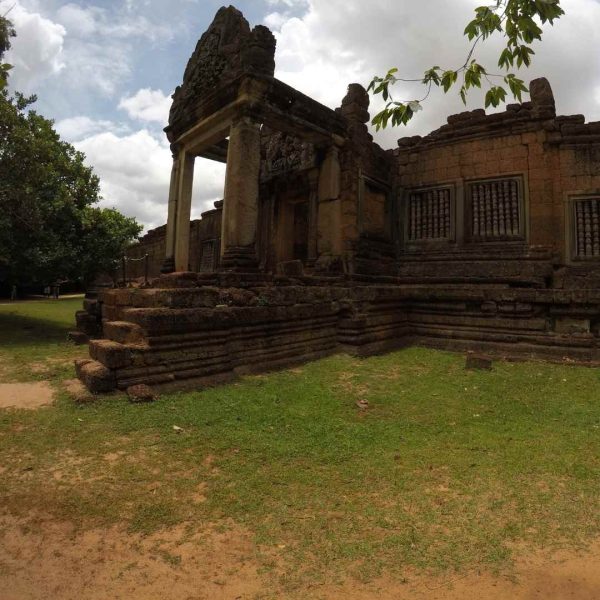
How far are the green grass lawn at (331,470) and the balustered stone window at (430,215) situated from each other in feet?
18.2

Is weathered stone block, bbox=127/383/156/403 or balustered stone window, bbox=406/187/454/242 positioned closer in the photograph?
weathered stone block, bbox=127/383/156/403

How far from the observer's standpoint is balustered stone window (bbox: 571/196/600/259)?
8305 millimetres

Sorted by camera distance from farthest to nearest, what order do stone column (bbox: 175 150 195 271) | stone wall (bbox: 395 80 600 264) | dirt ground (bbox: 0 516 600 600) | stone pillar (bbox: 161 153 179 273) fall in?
stone pillar (bbox: 161 153 179 273) < stone column (bbox: 175 150 195 271) < stone wall (bbox: 395 80 600 264) < dirt ground (bbox: 0 516 600 600)

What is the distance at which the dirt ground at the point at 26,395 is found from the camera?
4320 millimetres

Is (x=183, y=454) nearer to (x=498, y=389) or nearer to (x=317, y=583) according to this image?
→ (x=317, y=583)

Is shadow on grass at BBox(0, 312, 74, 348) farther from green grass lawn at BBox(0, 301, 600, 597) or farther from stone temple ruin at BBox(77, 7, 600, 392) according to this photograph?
green grass lawn at BBox(0, 301, 600, 597)

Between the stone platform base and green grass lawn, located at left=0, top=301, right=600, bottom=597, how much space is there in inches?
18.0

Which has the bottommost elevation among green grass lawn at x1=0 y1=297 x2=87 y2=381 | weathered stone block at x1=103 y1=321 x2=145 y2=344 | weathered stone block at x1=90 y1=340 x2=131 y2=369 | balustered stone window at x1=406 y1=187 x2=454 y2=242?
green grass lawn at x1=0 y1=297 x2=87 y2=381

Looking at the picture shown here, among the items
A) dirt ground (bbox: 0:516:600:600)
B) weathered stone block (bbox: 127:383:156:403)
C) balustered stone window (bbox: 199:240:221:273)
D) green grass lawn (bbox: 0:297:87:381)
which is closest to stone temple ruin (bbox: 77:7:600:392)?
weathered stone block (bbox: 127:383:156:403)

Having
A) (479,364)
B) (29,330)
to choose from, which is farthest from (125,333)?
(29,330)

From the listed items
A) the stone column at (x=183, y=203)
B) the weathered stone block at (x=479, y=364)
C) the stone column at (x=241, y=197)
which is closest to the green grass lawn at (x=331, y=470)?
the weathered stone block at (x=479, y=364)

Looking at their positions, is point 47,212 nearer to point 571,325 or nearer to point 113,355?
point 113,355

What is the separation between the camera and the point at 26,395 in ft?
15.2

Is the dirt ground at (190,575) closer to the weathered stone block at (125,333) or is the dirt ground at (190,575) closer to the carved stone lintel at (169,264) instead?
the weathered stone block at (125,333)
